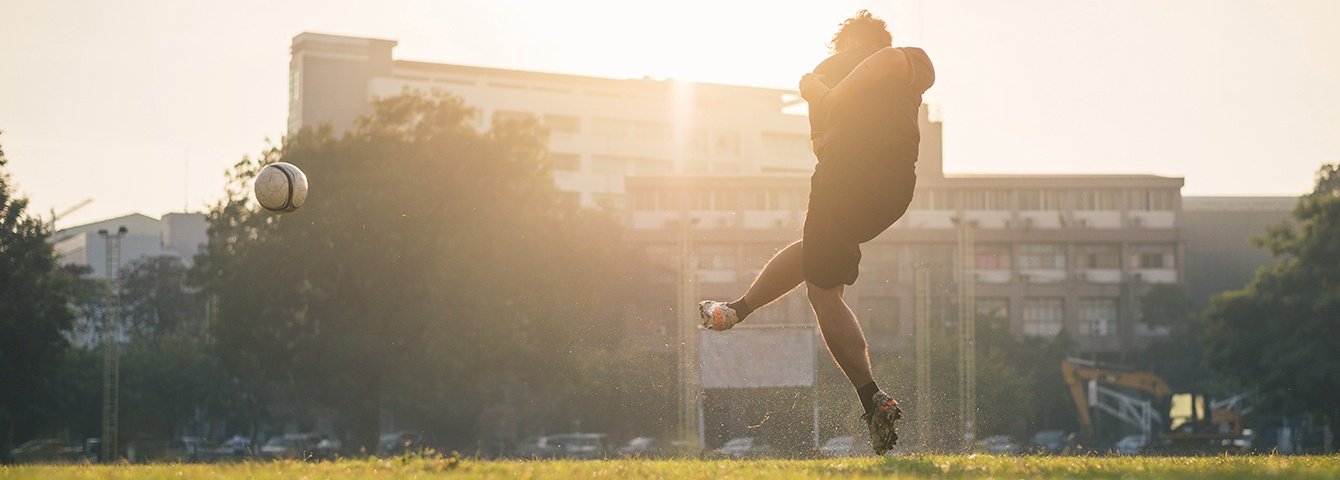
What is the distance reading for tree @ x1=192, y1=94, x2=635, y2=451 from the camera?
5819cm

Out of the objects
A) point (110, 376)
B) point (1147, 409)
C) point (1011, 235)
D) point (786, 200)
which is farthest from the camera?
point (786, 200)

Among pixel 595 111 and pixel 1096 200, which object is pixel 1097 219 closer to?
pixel 1096 200

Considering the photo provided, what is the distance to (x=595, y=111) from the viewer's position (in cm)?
13100

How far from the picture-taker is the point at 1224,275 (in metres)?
121

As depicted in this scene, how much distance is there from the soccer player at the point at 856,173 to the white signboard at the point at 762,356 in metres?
45.3

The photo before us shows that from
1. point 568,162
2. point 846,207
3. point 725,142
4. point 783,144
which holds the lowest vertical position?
point 846,207

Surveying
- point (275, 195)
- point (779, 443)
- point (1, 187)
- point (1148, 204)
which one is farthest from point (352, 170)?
point (1148, 204)

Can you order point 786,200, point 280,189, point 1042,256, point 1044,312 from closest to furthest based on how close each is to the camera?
point 280,189 → point 1044,312 → point 1042,256 → point 786,200

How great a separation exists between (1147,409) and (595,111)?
5326 cm

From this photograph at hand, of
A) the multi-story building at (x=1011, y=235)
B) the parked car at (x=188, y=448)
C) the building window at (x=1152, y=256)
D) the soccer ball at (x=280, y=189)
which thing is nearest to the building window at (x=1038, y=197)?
the multi-story building at (x=1011, y=235)

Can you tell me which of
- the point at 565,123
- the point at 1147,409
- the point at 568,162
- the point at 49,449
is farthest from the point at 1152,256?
the point at 49,449

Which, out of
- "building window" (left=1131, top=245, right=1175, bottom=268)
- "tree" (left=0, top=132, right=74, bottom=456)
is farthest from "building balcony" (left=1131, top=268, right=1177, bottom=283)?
"tree" (left=0, top=132, right=74, bottom=456)

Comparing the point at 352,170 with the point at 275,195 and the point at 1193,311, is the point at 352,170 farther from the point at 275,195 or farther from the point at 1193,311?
the point at 1193,311

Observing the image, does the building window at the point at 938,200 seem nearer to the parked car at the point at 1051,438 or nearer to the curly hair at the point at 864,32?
the parked car at the point at 1051,438
